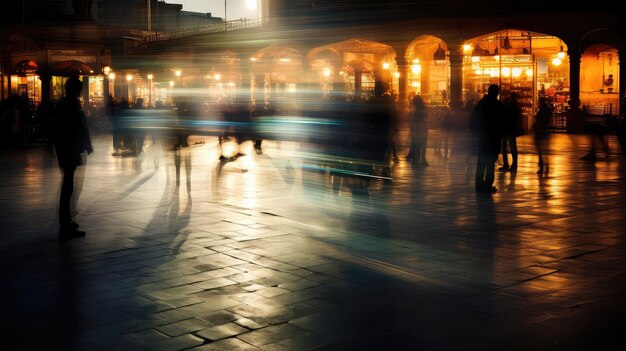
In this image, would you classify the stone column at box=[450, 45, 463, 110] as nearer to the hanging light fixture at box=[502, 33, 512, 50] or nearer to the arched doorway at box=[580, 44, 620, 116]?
the hanging light fixture at box=[502, 33, 512, 50]

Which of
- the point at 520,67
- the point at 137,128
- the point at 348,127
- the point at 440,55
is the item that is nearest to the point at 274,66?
the point at 440,55

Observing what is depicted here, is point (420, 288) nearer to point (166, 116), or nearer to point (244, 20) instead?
point (166, 116)

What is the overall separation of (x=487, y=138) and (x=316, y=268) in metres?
6.88

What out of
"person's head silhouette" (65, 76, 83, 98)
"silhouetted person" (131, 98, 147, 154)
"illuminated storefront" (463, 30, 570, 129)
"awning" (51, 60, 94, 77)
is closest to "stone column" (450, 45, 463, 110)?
"illuminated storefront" (463, 30, 570, 129)

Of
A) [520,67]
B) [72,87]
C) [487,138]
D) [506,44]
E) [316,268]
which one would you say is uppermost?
[506,44]

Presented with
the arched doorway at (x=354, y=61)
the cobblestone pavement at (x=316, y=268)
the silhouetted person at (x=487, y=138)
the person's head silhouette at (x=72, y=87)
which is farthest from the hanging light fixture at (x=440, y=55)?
the person's head silhouette at (x=72, y=87)

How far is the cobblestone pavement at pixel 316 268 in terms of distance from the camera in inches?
213

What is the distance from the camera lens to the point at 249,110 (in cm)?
2284

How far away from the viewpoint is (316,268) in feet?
24.3

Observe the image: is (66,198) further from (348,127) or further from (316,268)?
(348,127)

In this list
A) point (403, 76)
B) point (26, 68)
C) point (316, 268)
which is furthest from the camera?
point (26, 68)

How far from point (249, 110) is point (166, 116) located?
427 centimetres

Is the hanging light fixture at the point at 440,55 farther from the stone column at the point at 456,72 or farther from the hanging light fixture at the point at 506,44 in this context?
the hanging light fixture at the point at 506,44

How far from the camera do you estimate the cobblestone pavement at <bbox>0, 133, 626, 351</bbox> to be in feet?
17.7
